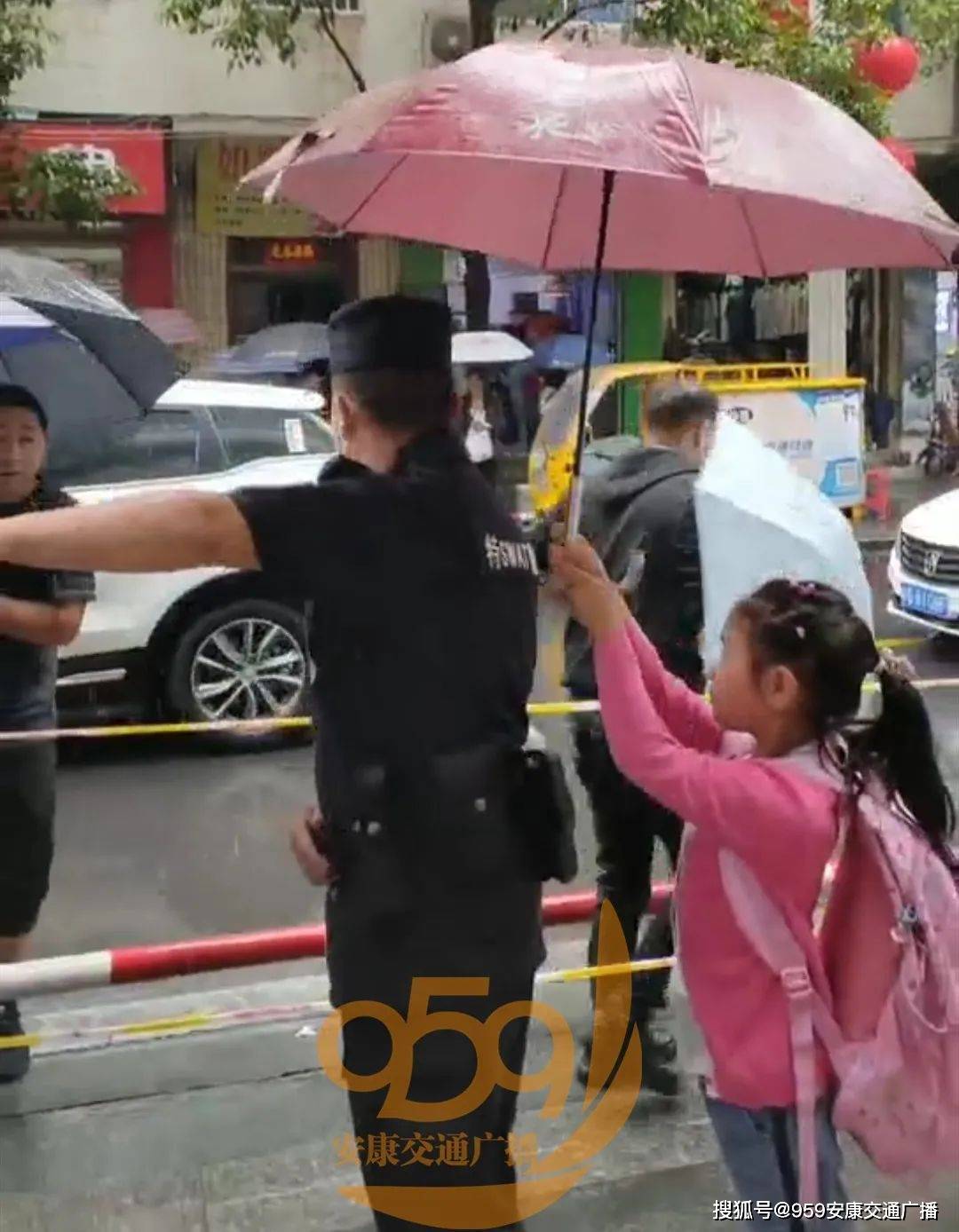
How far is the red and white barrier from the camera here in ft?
11.8

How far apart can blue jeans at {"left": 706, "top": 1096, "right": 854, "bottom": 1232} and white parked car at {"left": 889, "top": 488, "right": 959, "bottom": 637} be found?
290 inches

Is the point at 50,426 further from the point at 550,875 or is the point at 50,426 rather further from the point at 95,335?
the point at 550,875

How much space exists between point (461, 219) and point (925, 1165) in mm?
1973

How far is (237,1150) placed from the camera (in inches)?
141

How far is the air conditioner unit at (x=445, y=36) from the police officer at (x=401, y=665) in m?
13.7

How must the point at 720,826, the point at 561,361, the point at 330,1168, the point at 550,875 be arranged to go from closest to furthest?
1. the point at 720,826
2. the point at 550,875
3. the point at 330,1168
4. the point at 561,361

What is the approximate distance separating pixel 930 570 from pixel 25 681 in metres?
6.93

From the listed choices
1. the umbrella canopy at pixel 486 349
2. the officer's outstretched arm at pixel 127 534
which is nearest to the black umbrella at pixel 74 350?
the officer's outstretched arm at pixel 127 534

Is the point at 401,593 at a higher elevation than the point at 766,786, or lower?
higher

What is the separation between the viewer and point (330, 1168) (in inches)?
137

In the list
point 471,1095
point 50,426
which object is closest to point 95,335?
point 50,426

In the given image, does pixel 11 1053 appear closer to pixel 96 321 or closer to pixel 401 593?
pixel 96 321

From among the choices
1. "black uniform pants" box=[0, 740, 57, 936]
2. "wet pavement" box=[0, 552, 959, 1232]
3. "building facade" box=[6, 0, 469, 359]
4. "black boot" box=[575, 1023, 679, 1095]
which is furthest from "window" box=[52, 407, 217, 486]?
"building facade" box=[6, 0, 469, 359]

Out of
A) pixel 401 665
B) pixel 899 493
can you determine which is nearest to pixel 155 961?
pixel 401 665
